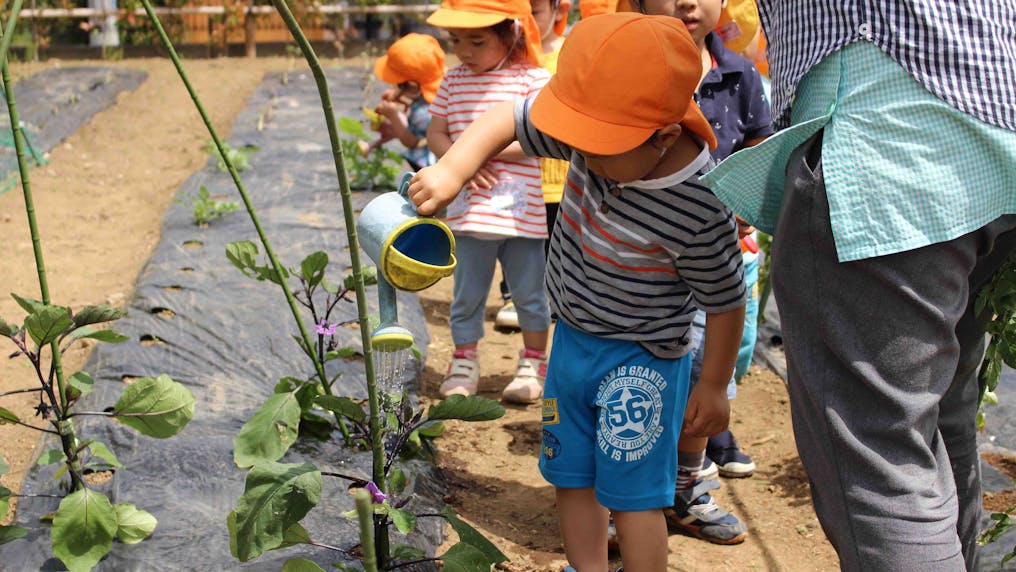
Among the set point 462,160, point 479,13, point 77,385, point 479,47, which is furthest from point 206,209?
point 462,160

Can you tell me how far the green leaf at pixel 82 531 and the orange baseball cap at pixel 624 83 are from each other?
3.34 feet

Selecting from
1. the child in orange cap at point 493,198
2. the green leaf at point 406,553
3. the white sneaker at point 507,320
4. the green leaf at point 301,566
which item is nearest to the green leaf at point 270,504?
the green leaf at point 301,566

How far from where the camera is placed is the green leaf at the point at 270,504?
1648 millimetres

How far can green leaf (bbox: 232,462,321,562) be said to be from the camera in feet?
5.41

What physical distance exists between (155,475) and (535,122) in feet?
3.81

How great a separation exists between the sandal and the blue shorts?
3.95 ft

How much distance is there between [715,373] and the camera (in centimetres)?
182

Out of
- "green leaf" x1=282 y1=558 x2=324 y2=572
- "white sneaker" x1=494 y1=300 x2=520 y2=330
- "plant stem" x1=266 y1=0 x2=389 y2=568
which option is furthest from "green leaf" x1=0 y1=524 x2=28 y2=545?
"white sneaker" x1=494 y1=300 x2=520 y2=330

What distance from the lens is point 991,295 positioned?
1.55 metres

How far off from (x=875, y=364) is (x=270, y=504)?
916 millimetres

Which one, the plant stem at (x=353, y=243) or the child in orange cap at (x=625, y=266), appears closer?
the plant stem at (x=353, y=243)

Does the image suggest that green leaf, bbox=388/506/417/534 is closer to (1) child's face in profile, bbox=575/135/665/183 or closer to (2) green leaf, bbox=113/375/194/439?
(2) green leaf, bbox=113/375/194/439

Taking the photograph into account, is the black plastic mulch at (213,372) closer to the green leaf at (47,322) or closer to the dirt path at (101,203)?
the dirt path at (101,203)

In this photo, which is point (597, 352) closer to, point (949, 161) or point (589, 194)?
point (589, 194)
